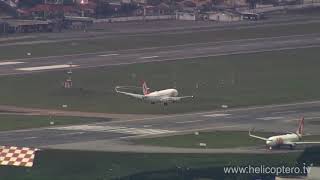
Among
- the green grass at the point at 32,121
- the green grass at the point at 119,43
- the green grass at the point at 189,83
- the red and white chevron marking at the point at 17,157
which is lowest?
the green grass at the point at 119,43

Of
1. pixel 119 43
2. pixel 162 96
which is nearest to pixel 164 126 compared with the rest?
pixel 162 96

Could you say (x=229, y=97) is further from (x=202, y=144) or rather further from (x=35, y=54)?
(x=35, y=54)

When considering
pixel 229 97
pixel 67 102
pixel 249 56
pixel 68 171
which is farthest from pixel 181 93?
pixel 68 171

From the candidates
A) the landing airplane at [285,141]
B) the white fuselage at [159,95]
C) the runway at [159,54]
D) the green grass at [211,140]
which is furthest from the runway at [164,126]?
the runway at [159,54]

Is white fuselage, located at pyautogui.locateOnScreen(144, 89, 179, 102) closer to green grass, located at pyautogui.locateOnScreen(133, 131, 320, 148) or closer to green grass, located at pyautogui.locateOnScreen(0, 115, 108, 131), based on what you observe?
green grass, located at pyautogui.locateOnScreen(0, 115, 108, 131)

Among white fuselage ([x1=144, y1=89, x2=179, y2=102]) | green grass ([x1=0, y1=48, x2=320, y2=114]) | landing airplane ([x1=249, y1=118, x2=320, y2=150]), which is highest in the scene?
landing airplane ([x1=249, y1=118, x2=320, y2=150])

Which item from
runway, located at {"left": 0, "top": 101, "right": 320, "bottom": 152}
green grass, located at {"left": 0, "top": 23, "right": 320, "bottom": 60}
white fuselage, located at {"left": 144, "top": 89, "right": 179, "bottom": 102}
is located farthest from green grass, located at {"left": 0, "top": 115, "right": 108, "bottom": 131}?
green grass, located at {"left": 0, "top": 23, "right": 320, "bottom": 60}

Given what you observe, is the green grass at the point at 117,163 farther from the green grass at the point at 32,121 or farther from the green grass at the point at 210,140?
the green grass at the point at 32,121
